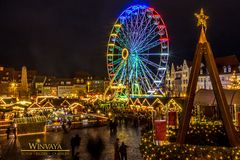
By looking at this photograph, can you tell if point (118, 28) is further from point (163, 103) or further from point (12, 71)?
point (12, 71)

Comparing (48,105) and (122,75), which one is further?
(122,75)

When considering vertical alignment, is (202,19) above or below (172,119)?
above

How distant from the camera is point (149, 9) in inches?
1734

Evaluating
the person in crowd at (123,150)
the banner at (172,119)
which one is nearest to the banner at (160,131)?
the person in crowd at (123,150)

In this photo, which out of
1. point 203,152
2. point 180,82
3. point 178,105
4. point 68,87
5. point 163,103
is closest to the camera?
point 203,152

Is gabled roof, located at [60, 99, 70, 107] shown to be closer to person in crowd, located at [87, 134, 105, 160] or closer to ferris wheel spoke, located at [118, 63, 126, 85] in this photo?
ferris wheel spoke, located at [118, 63, 126, 85]

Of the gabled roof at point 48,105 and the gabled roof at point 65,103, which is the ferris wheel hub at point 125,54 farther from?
the gabled roof at point 48,105

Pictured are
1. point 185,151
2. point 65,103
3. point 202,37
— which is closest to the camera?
point 185,151

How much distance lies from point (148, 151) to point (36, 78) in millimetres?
126417

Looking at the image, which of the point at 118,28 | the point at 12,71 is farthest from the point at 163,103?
the point at 12,71

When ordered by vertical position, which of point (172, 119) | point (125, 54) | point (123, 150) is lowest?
point (123, 150)

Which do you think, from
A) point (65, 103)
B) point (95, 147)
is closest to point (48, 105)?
point (65, 103)

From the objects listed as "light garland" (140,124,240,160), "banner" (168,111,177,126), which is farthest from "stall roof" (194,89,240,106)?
"light garland" (140,124,240,160)

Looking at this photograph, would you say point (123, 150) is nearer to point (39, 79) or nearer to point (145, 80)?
point (145, 80)
